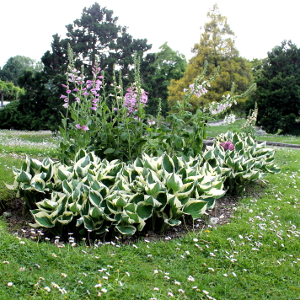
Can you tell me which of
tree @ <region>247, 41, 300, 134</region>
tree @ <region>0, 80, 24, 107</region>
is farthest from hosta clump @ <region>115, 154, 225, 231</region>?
tree @ <region>0, 80, 24, 107</region>

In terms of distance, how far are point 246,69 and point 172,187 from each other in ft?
68.0

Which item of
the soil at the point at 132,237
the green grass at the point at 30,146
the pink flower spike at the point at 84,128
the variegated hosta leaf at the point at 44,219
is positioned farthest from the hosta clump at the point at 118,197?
the green grass at the point at 30,146

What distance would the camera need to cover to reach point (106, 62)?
1531cm

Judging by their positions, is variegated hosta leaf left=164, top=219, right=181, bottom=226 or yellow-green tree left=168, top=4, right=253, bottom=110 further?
yellow-green tree left=168, top=4, right=253, bottom=110

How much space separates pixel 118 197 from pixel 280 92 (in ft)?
59.3

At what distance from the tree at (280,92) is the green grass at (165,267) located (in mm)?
17174

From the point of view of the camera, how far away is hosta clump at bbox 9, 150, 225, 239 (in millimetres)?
3074

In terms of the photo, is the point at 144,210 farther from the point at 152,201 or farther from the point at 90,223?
the point at 90,223

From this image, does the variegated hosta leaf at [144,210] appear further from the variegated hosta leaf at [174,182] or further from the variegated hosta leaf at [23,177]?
the variegated hosta leaf at [23,177]

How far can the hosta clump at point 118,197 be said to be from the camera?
10.1ft

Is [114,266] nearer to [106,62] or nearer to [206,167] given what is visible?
[206,167]

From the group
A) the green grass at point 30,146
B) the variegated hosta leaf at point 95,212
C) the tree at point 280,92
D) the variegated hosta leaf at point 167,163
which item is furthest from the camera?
the tree at point 280,92

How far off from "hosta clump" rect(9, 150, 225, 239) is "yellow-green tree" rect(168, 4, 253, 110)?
58.0 ft

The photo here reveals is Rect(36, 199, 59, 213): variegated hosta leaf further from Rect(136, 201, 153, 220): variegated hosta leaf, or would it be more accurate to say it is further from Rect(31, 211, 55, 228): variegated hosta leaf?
Rect(136, 201, 153, 220): variegated hosta leaf
